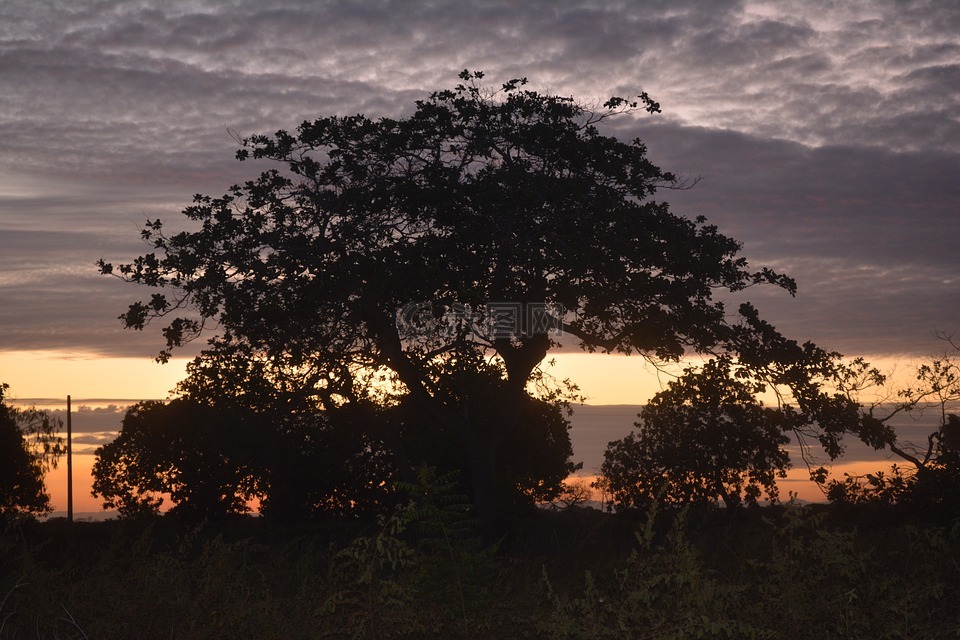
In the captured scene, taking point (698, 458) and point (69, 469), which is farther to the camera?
point (69, 469)

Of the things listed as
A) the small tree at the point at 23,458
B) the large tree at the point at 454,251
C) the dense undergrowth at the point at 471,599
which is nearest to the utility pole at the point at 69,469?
the small tree at the point at 23,458

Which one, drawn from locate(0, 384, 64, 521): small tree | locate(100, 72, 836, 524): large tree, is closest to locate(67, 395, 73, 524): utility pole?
locate(0, 384, 64, 521): small tree

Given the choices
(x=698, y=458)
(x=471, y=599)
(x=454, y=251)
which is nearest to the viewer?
(x=471, y=599)

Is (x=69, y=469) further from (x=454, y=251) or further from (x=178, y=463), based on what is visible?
(x=454, y=251)

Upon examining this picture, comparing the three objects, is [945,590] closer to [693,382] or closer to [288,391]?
[693,382]

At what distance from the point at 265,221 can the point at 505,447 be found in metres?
15.6

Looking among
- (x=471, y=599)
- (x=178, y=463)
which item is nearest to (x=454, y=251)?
(x=471, y=599)

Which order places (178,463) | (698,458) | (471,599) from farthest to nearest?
(178,463)
(698,458)
(471,599)

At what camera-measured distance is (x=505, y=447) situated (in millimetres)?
35062

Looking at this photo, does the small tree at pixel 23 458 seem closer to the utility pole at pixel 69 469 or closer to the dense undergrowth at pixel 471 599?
the utility pole at pixel 69 469
